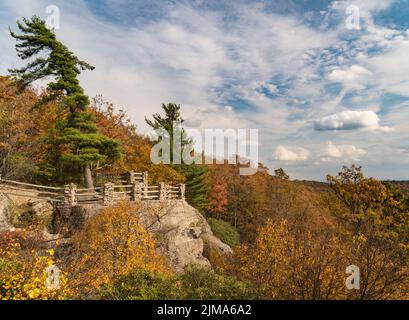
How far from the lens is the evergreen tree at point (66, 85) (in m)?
19.7

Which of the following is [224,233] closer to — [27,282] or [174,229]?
[174,229]

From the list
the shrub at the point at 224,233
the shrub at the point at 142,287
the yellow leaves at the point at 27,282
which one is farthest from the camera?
the shrub at the point at 224,233

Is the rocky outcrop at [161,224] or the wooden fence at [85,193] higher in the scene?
the wooden fence at [85,193]

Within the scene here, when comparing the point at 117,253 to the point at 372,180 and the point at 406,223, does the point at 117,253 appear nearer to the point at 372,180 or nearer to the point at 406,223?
the point at 372,180

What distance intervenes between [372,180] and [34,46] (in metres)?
28.9

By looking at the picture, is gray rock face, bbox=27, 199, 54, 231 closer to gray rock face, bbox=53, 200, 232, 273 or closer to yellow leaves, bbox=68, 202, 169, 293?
gray rock face, bbox=53, 200, 232, 273

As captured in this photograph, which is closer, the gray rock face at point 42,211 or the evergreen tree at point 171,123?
the gray rock face at point 42,211

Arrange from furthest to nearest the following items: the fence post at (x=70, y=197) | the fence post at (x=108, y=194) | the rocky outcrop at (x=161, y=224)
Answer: the fence post at (x=108, y=194) < the fence post at (x=70, y=197) < the rocky outcrop at (x=161, y=224)

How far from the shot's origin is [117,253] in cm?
1379

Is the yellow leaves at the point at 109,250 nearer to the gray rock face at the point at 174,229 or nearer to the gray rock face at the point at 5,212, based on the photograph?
the gray rock face at the point at 174,229

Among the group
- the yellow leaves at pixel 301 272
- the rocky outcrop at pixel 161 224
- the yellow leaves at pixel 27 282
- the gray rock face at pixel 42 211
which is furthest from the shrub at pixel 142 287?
the gray rock face at pixel 42 211

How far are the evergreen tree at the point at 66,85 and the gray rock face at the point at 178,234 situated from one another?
17.3 ft

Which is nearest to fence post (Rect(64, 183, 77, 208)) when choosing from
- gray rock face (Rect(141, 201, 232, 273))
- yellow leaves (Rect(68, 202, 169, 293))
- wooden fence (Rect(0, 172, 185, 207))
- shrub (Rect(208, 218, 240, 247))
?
wooden fence (Rect(0, 172, 185, 207))

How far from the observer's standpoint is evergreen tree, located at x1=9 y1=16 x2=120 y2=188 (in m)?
19.7
